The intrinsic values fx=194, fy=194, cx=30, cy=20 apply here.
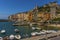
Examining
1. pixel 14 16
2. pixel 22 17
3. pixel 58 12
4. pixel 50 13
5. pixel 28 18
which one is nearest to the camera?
pixel 50 13

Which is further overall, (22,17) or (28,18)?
(22,17)

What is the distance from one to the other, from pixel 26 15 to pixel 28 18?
3.10 m

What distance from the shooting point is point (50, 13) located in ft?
295

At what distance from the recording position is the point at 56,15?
95.1 metres

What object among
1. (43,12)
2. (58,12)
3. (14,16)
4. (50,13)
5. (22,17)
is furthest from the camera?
(14,16)

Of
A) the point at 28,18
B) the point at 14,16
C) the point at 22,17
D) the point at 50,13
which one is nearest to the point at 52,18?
the point at 50,13

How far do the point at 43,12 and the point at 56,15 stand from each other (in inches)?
407

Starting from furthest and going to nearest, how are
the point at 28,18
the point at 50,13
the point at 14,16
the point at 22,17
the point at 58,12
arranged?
the point at 14,16, the point at 22,17, the point at 28,18, the point at 58,12, the point at 50,13

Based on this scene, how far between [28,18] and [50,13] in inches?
918

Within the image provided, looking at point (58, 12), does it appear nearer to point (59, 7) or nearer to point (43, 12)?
point (59, 7)

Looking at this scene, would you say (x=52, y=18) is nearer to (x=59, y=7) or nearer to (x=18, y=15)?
(x=59, y=7)

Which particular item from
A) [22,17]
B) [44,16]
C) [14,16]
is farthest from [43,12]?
[14,16]

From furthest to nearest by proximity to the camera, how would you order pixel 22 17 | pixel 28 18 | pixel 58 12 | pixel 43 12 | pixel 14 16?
pixel 14 16, pixel 22 17, pixel 28 18, pixel 43 12, pixel 58 12

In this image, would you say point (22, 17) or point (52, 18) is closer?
point (52, 18)
